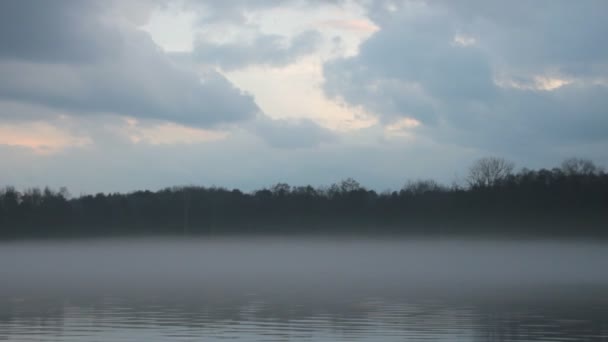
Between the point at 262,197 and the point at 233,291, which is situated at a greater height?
the point at 262,197

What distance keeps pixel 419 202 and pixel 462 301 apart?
72.9 meters

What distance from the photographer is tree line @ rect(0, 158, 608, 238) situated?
9262 cm

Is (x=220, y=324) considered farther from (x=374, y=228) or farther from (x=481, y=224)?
(x=374, y=228)

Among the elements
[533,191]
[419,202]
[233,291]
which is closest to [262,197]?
[419,202]

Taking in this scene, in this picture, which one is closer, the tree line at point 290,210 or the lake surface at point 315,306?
the lake surface at point 315,306

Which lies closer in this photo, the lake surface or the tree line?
the lake surface

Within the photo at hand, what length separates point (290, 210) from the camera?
107000 mm

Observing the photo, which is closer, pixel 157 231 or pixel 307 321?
pixel 307 321

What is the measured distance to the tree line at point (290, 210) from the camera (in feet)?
304

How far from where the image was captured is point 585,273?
45.2 meters

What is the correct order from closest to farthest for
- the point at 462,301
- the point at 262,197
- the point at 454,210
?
the point at 462,301 → the point at 454,210 → the point at 262,197

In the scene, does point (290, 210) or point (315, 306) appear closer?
point (315, 306)

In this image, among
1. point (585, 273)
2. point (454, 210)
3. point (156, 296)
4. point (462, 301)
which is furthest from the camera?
point (454, 210)

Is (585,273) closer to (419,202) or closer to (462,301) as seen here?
(462,301)
